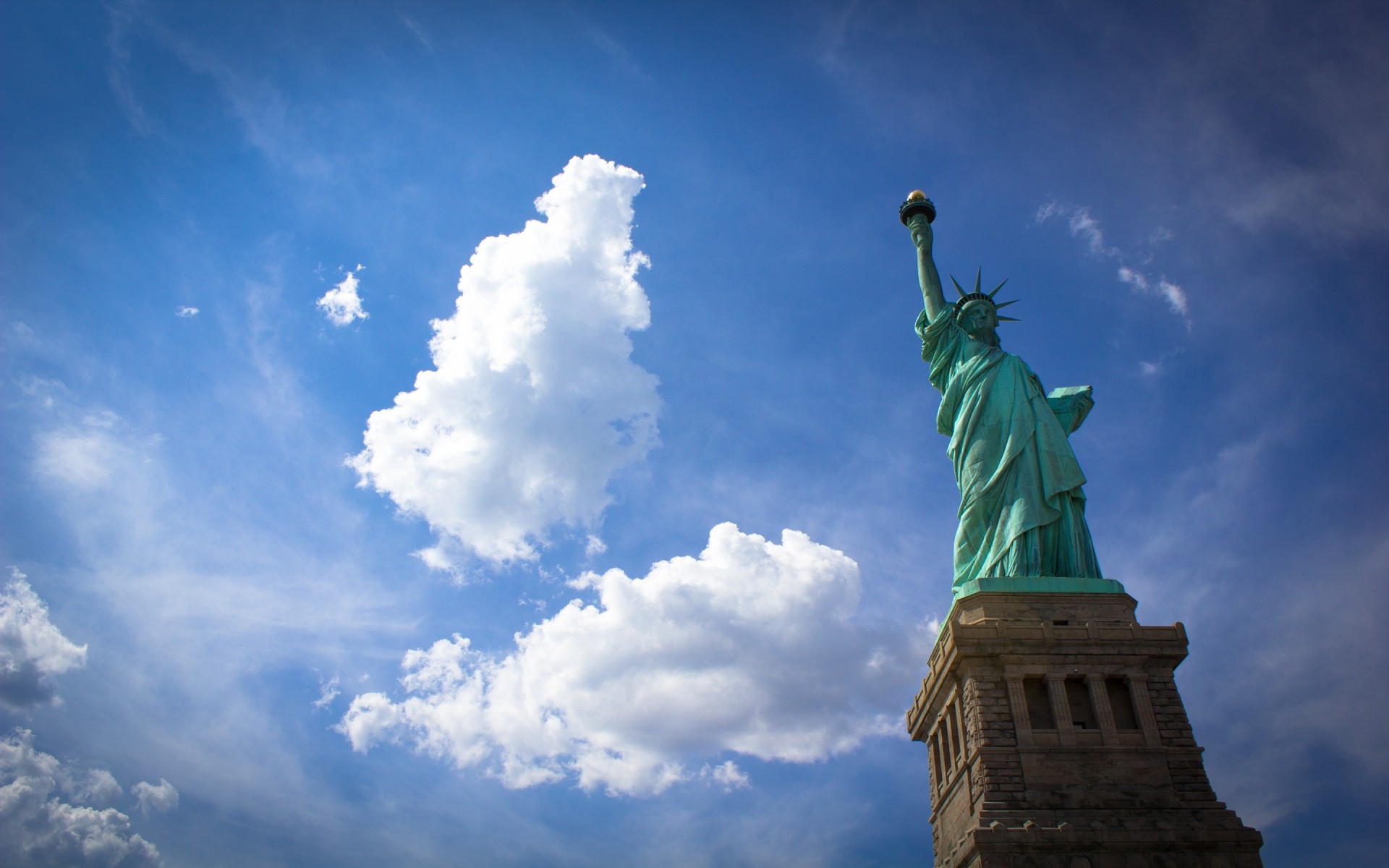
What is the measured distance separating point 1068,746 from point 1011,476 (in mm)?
8497

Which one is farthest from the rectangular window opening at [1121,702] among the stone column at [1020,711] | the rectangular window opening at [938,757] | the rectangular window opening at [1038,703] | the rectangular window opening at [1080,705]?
the rectangular window opening at [938,757]

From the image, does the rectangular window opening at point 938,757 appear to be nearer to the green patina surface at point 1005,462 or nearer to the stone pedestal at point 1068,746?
the stone pedestal at point 1068,746

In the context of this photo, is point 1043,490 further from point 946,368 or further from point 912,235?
point 912,235

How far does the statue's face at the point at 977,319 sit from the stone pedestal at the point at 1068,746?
10756 millimetres

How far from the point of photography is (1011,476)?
2784 cm

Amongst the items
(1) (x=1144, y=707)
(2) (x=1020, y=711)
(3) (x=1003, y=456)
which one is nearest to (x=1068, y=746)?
(2) (x=1020, y=711)

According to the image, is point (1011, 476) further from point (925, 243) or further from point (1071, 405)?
point (925, 243)

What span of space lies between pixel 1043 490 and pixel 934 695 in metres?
6.75

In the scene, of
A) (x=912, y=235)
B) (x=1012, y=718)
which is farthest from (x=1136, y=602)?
(x=912, y=235)

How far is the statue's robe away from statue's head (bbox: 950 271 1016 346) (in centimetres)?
101

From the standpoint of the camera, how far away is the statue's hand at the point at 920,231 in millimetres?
35312

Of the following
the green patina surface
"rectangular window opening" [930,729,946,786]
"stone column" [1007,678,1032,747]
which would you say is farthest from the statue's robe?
"rectangular window opening" [930,729,946,786]

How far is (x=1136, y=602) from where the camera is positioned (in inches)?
992

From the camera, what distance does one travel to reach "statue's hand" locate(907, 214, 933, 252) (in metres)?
35.3
